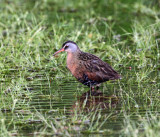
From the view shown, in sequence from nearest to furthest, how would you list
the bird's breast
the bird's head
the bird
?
the bird → the bird's breast → the bird's head

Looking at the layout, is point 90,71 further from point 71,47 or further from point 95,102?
point 95,102

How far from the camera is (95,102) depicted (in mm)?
8273

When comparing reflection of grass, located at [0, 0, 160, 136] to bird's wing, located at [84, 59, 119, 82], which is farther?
bird's wing, located at [84, 59, 119, 82]

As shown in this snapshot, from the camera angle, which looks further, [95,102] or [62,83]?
[62,83]

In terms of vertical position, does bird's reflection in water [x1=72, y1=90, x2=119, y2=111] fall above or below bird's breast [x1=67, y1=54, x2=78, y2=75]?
below

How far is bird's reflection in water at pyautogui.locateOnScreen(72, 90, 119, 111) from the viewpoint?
308 inches

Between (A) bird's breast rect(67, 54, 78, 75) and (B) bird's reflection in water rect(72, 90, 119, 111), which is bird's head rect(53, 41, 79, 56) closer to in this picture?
(A) bird's breast rect(67, 54, 78, 75)

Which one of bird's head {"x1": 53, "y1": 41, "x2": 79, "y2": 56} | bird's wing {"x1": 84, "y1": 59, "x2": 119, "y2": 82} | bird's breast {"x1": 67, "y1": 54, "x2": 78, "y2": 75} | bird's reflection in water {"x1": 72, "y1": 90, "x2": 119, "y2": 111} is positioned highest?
bird's head {"x1": 53, "y1": 41, "x2": 79, "y2": 56}

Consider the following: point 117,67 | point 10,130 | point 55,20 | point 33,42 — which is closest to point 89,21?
point 55,20

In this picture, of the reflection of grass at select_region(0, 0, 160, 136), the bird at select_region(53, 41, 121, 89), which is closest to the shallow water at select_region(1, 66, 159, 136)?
the reflection of grass at select_region(0, 0, 160, 136)

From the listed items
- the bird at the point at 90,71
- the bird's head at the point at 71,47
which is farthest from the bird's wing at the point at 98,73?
the bird's head at the point at 71,47

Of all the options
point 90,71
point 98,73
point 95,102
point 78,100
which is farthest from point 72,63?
point 95,102

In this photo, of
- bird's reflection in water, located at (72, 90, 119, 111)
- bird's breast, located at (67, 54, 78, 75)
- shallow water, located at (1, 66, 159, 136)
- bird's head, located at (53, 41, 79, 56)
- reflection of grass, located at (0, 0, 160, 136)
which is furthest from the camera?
bird's head, located at (53, 41, 79, 56)

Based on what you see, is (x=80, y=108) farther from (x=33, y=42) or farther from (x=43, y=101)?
(x=33, y=42)
